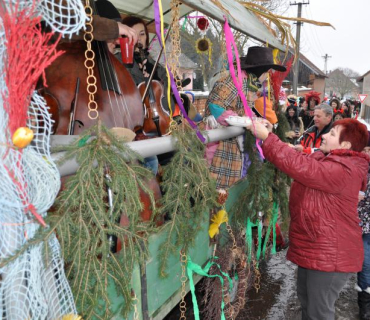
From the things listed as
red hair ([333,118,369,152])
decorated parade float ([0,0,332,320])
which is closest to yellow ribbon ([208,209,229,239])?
decorated parade float ([0,0,332,320])

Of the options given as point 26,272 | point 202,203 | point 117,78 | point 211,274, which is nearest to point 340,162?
point 202,203

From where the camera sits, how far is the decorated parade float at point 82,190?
1013mm

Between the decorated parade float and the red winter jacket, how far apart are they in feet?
1.69

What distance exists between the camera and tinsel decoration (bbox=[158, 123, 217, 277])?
1.81 meters

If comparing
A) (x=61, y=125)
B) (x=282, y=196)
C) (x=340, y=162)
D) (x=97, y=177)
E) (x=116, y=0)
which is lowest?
(x=282, y=196)

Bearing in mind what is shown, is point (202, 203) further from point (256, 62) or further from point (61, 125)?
point (256, 62)

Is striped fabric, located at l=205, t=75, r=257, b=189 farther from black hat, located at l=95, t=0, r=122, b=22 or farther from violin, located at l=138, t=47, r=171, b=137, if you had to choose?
black hat, located at l=95, t=0, r=122, b=22

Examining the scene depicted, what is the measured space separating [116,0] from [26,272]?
10.5ft

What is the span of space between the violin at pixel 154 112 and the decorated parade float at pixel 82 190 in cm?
32

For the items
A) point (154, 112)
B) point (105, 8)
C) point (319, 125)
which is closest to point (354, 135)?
point (154, 112)

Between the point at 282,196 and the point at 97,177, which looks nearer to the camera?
the point at 97,177

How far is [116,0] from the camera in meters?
3.61

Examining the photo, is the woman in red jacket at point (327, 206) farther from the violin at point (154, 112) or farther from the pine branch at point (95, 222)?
the pine branch at point (95, 222)

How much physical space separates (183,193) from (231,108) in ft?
4.37
